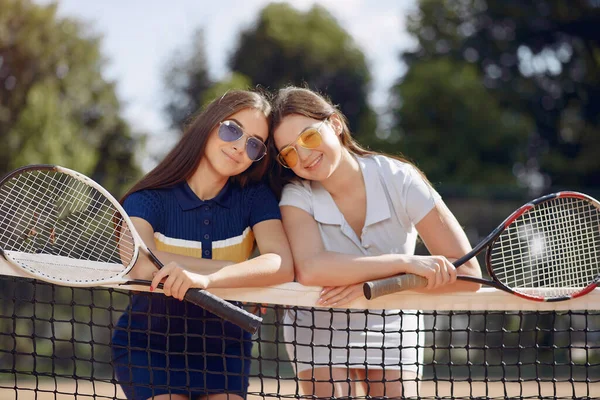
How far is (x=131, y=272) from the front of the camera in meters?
2.08

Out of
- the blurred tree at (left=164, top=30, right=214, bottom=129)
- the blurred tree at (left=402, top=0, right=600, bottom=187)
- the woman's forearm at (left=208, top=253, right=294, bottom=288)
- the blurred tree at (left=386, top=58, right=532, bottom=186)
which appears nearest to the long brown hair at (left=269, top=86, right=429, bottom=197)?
the woman's forearm at (left=208, top=253, right=294, bottom=288)

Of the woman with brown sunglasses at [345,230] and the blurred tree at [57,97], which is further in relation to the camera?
the blurred tree at [57,97]

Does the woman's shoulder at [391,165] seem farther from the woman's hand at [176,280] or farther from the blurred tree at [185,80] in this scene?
the blurred tree at [185,80]

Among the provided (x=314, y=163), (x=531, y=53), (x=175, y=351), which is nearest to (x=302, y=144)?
(x=314, y=163)

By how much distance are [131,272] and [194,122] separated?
0.51 metres

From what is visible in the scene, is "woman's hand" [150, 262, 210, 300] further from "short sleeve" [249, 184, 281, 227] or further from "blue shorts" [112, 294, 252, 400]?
"short sleeve" [249, 184, 281, 227]

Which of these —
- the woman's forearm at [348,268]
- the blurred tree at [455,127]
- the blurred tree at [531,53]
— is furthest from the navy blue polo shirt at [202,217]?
the blurred tree at [531,53]

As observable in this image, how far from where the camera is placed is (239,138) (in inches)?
88.7

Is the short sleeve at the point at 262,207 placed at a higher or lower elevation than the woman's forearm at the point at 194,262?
higher

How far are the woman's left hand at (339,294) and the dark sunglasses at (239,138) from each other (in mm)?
406

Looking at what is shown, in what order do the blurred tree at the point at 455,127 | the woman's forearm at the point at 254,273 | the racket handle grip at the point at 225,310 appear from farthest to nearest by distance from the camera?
1. the blurred tree at the point at 455,127
2. the woman's forearm at the point at 254,273
3. the racket handle grip at the point at 225,310

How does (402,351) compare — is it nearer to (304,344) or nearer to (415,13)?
(304,344)

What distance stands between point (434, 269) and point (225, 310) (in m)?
0.54

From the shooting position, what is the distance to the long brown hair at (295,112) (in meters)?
2.32
